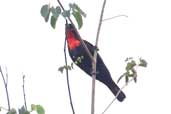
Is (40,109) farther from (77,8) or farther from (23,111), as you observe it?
(77,8)

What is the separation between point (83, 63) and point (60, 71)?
2.54 meters

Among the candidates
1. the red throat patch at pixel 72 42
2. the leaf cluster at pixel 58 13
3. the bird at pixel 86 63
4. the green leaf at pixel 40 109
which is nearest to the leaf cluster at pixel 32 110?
the green leaf at pixel 40 109

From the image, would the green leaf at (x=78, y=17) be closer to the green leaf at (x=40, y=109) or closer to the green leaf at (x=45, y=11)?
the green leaf at (x=45, y=11)

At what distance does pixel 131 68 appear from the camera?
4.44m

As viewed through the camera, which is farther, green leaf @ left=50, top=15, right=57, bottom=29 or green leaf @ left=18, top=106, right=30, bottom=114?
green leaf @ left=50, top=15, right=57, bottom=29

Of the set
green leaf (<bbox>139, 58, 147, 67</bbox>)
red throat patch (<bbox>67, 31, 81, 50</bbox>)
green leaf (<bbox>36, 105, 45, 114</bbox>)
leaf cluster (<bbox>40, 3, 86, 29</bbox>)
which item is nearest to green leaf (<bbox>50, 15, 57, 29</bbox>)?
leaf cluster (<bbox>40, 3, 86, 29</bbox>)

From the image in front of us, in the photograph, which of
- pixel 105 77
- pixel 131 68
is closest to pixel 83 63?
pixel 105 77

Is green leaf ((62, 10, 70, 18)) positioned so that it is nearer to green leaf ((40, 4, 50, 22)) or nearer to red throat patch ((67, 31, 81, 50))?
green leaf ((40, 4, 50, 22))

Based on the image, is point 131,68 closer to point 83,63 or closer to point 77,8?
point 77,8

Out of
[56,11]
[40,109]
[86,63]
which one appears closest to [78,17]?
[56,11]

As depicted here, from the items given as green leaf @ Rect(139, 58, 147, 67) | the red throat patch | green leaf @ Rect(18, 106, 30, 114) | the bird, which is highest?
the red throat patch

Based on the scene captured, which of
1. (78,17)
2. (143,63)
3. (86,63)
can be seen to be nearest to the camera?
(78,17)

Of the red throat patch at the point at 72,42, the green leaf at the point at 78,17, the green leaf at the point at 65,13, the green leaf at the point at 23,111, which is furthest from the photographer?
the red throat patch at the point at 72,42

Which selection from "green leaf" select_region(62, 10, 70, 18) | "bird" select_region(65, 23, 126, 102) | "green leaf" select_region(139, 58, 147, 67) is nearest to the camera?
"green leaf" select_region(62, 10, 70, 18)
